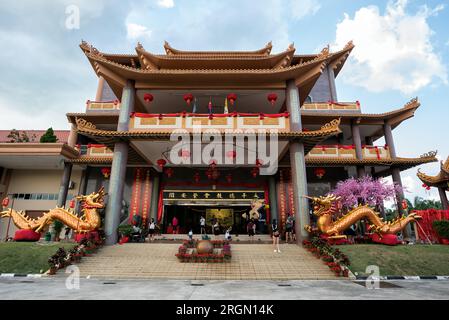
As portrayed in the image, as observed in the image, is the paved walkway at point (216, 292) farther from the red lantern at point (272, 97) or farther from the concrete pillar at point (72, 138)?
the concrete pillar at point (72, 138)

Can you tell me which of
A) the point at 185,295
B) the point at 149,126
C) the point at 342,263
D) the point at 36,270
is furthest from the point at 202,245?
the point at 149,126

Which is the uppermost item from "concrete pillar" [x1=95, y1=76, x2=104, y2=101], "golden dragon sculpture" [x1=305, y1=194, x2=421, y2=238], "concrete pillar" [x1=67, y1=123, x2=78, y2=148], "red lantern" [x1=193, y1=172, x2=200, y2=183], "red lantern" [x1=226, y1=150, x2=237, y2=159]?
"concrete pillar" [x1=95, y1=76, x2=104, y2=101]

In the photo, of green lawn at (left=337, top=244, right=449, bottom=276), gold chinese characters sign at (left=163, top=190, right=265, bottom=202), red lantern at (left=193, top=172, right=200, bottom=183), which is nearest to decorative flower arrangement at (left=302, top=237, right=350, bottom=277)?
green lawn at (left=337, top=244, right=449, bottom=276)

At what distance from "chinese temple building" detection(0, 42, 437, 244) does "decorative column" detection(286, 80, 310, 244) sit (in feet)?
0.17

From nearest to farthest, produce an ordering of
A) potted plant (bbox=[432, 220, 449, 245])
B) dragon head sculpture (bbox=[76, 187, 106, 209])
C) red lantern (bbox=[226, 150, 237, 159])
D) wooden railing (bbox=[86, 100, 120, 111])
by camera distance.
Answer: dragon head sculpture (bbox=[76, 187, 106, 209]) < potted plant (bbox=[432, 220, 449, 245]) < red lantern (bbox=[226, 150, 237, 159]) < wooden railing (bbox=[86, 100, 120, 111])

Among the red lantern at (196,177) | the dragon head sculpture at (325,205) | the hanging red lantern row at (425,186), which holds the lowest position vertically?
the dragon head sculpture at (325,205)

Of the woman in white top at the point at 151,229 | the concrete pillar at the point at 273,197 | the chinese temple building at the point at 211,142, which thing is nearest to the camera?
the chinese temple building at the point at 211,142

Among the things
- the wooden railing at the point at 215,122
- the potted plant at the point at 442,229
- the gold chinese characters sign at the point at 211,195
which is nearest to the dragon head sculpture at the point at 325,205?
the wooden railing at the point at 215,122

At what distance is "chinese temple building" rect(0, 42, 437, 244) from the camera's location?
13.5 metres

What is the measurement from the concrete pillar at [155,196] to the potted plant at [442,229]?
1673 cm

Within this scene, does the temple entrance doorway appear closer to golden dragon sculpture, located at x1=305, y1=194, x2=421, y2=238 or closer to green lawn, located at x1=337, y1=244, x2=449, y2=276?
golden dragon sculpture, located at x1=305, y1=194, x2=421, y2=238

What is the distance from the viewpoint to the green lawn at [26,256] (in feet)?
29.5

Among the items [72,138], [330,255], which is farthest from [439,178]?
[72,138]
